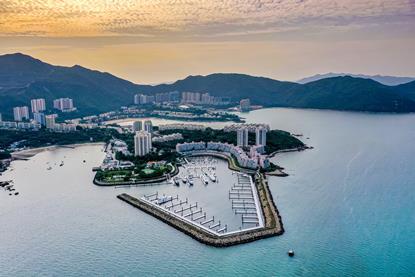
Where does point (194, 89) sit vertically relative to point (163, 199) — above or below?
above

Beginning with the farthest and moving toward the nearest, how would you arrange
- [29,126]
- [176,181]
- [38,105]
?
[38,105]
[29,126]
[176,181]

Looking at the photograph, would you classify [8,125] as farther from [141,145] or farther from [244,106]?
[244,106]

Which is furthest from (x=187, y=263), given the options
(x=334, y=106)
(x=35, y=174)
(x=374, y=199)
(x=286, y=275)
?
(x=334, y=106)

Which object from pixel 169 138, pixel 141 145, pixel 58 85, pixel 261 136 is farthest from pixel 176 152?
pixel 58 85

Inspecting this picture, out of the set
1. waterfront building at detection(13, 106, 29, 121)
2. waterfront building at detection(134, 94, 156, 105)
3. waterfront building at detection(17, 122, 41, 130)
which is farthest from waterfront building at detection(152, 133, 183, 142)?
waterfront building at detection(134, 94, 156, 105)

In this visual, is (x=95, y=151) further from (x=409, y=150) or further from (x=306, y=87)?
(x=306, y=87)

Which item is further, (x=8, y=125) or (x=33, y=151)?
(x=8, y=125)
